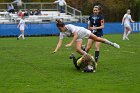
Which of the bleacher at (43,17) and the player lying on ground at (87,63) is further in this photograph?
the bleacher at (43,17)

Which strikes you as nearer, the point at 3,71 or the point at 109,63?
the point at 3,71

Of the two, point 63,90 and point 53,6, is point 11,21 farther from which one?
point 63,90

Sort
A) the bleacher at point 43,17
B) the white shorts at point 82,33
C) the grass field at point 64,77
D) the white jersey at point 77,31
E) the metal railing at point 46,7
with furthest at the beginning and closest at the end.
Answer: the metal railing at point 46,7, the bleacher at point 43,17, the white shorts at point 82,33, the white jersey at point 77,31, the grass field at point 64,77

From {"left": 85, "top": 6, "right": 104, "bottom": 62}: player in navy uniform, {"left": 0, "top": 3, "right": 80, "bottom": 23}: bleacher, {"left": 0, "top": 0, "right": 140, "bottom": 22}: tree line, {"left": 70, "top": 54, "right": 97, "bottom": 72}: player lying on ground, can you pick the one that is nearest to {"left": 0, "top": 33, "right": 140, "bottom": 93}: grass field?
{"left": 70, "top": 54, "right": 97, "bottom": 72}: player lying on ground

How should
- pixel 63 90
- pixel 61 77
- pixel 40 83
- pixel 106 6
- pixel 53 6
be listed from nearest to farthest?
pixel 63 90, pixel 40 83, pixel 61 77, pixel 53 6, pixel 106 6

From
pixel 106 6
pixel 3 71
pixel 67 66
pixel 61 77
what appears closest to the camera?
pixel 61 77

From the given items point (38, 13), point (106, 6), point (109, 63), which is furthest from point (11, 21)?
point (109, 63)

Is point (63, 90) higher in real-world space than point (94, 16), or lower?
lower

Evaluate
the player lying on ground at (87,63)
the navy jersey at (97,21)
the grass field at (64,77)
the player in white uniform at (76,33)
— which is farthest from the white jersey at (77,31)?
the navy jersey at (97,21)

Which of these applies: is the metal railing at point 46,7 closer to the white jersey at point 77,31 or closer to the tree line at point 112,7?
the tree line at point 112,7

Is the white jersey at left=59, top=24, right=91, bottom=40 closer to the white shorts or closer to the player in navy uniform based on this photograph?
the white shorts

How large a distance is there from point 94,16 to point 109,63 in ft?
5.79

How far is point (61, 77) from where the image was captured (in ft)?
40.7

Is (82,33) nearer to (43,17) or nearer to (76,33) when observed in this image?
(76,33)
